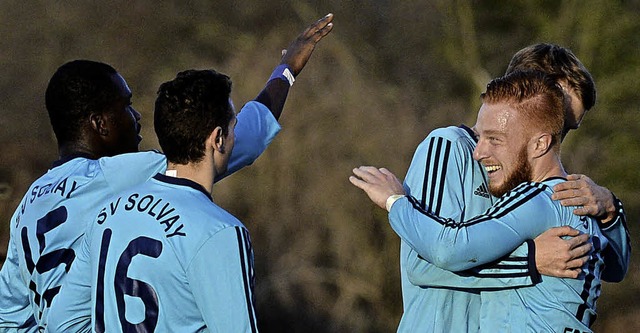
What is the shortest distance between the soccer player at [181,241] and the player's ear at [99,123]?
65 cm

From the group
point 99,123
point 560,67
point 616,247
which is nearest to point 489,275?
point 616,247

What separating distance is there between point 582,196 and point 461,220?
316mm

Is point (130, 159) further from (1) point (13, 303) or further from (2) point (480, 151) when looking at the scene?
(2) point (480, 151)

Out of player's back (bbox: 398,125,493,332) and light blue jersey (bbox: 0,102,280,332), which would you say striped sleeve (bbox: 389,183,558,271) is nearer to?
player's back (bbox: 398,125,493,332)

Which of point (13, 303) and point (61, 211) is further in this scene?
point (13, 303)

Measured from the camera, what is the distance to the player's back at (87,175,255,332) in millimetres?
2473

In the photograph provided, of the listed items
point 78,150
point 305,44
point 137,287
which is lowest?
point 137,287

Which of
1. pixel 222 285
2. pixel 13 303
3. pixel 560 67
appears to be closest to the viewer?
pixel 222 285

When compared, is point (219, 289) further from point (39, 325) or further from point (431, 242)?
point (39, 325)

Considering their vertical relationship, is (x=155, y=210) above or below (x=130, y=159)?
below

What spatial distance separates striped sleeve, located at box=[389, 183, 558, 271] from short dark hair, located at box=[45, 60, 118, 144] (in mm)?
1105

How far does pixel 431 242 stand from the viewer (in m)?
2.58

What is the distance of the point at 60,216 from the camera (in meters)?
3.11

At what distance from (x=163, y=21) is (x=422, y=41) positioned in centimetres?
280
